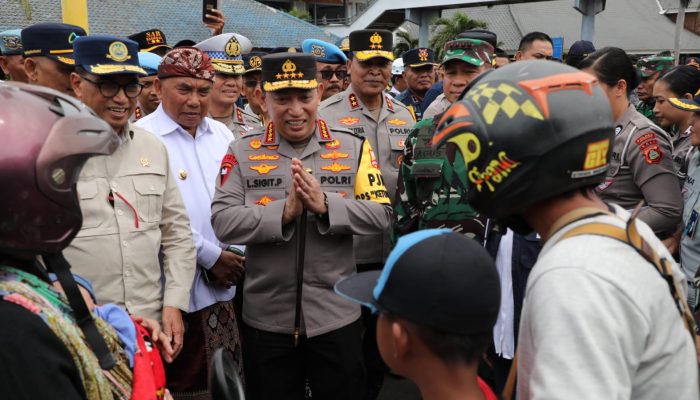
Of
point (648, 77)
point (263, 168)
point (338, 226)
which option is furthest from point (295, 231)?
point (648, 77)

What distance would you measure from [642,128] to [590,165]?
102 inches

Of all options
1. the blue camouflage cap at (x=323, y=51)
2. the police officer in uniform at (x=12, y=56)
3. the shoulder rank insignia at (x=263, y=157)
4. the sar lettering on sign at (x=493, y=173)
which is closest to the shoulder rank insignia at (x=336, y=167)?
the shoulder rank insignia at (x=263, y=157)

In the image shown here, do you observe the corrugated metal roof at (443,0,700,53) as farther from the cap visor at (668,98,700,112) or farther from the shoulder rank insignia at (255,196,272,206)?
the shoulder rank insignia at (255,196,272,206)

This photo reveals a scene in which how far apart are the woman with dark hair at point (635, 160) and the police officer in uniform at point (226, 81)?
3.12 meters

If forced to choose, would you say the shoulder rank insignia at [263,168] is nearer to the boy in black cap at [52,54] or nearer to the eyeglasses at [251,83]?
the boy in black cap at [52,54]

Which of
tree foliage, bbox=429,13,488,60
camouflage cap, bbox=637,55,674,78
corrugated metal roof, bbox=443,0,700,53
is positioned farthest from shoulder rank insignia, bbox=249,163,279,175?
corrugated metal roof, bbox=443,0,700,53

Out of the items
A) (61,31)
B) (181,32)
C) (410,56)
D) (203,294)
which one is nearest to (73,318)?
(203,294)

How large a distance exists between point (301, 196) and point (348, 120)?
204 cm

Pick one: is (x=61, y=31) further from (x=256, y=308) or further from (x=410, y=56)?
(x=410, y=56)

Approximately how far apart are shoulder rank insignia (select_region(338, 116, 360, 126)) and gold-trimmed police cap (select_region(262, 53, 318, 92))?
152 cm

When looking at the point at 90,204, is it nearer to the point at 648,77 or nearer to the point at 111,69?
the point at 111,69

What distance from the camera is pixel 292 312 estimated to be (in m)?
3.39

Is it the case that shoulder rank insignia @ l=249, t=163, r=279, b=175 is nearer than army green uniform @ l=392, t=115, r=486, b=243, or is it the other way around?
shoulder rank insignia @ l=249, t=163, r=279, b=175

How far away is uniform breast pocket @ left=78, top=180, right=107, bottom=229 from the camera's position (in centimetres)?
298
